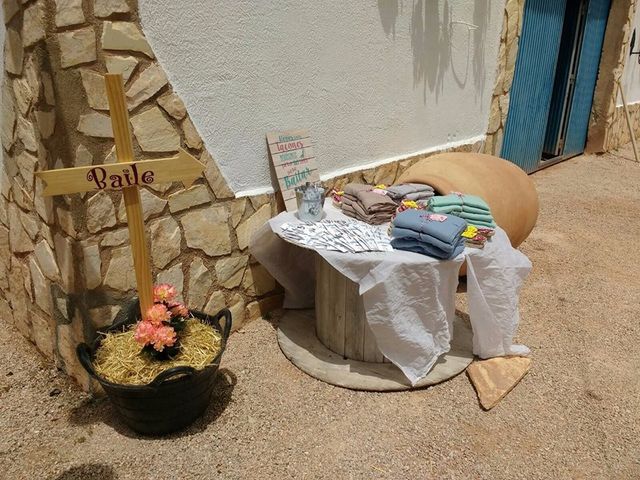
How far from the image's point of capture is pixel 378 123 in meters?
3.61

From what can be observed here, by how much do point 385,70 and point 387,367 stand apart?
2125 mm

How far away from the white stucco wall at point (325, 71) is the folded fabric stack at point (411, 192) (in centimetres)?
54

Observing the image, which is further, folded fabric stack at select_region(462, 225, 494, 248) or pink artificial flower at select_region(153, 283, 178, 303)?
folded fabric stack at select_region(462, 225, 494, 248)

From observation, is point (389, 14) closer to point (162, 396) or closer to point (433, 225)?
point (433, 225)

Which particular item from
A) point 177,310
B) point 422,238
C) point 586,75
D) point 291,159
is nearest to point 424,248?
point 422,238

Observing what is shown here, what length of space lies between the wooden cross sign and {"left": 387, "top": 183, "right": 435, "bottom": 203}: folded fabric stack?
4.32 feet

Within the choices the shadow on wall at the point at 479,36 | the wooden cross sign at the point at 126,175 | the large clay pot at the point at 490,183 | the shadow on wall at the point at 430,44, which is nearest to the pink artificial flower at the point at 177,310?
the wooden cross sign at the point at 126,175

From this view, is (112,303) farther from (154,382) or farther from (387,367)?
(387,367)

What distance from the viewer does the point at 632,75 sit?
822cm

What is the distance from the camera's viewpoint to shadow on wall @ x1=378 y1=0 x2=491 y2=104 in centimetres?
358

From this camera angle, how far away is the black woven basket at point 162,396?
6.31 feet

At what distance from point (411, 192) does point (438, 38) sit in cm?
168

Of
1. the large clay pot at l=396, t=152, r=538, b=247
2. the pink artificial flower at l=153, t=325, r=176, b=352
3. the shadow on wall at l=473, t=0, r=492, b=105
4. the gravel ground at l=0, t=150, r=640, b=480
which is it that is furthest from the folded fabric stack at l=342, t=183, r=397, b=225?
the shadow on wall at l=473, t=0, r=492, b=105

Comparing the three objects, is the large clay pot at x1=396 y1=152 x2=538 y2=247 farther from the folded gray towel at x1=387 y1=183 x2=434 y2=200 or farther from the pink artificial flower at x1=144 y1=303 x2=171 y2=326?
the pink artificial flower at x1=144 y1=303 x2=171 y2=326
